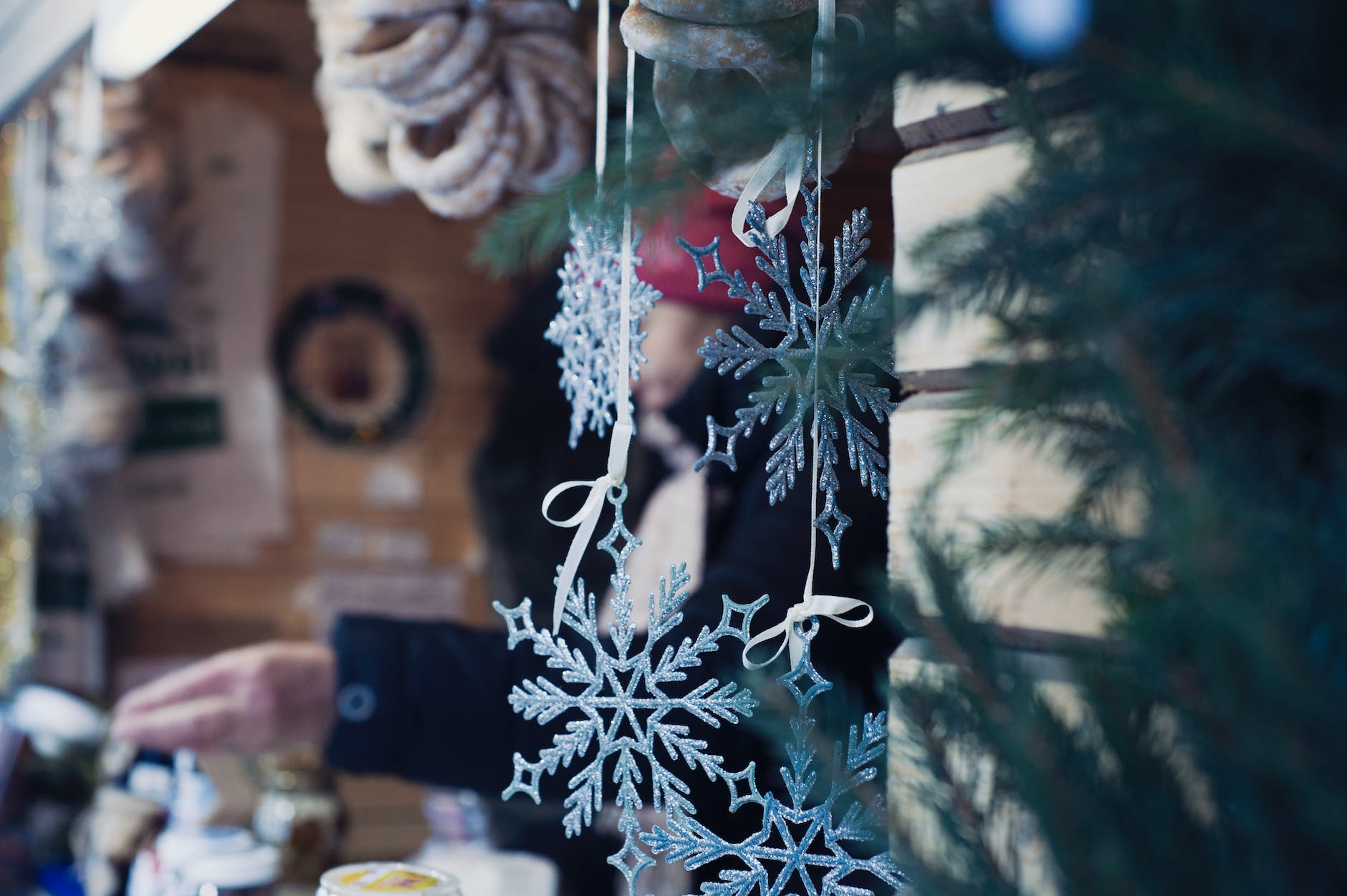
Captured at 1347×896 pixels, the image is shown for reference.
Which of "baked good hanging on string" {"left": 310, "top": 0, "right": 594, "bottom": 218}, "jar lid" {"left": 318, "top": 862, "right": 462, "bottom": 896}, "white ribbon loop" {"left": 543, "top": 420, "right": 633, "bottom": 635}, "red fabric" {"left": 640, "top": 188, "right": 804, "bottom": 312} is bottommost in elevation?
"jar lid" {"left": 318, "top": 862, "right": 462, "bottom": 896}

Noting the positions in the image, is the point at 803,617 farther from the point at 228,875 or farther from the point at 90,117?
the point at 90,117

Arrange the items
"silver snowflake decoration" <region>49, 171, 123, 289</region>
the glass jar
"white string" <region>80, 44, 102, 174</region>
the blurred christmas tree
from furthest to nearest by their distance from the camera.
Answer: "silver snowflake decoration" <region>49, 171, 123, 289</region> → "white string" <region>80, 44, 102, 174</region> → the glass jar → the blurred christmas tree

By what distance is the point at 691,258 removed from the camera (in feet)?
2.51

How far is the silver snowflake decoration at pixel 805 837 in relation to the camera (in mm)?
685

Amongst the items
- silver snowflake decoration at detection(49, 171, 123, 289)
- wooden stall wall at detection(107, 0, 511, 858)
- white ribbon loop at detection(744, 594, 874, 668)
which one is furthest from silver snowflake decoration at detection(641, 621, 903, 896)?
wooden stall wall at detection(107, 0, 511, 858)

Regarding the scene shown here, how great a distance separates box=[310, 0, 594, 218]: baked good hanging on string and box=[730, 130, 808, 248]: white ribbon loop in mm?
417

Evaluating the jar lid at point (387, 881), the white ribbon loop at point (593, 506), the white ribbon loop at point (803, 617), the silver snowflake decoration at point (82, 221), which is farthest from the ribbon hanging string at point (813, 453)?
the silver snowflake decoration at point (82, 221)

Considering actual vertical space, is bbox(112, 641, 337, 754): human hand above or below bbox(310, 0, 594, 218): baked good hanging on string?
below

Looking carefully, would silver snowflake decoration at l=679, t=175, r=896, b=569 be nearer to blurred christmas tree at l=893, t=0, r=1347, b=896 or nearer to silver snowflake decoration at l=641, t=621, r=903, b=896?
silver snowflake decoration at l=641, t=621, r=903, b=896

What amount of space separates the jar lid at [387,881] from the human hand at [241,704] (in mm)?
375

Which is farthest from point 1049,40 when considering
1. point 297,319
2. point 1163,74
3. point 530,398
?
point 297,319

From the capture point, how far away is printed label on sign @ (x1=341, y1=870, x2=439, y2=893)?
824mm

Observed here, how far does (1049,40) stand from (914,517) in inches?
5.1

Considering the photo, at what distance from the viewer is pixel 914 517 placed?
34 cm
